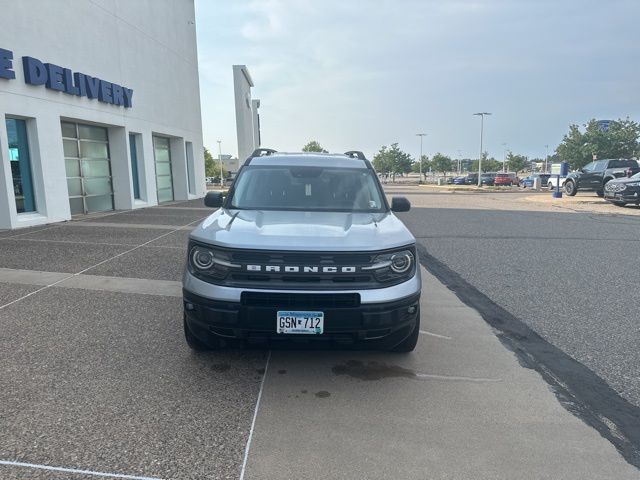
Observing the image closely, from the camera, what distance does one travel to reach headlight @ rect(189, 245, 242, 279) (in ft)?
10.8

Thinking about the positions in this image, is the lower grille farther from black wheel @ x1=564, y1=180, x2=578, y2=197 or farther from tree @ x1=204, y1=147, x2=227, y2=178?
tree @ x1=204, y1=147, x2=227, y2=178

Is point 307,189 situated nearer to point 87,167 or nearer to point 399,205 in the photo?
point 399,205

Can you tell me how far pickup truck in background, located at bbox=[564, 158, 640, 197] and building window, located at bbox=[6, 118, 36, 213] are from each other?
79.1ft

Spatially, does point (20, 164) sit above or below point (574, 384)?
above

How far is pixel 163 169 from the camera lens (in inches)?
869

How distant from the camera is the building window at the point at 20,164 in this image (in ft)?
37.7

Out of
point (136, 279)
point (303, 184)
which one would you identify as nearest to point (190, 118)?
point (136, 279)

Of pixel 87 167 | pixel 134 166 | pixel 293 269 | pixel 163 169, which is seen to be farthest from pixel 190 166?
pixel 293 269

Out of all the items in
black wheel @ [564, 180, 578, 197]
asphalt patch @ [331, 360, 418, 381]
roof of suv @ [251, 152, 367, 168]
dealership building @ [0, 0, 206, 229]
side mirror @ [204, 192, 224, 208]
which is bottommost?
asphalt patch @ [331, 360, 418, 381]

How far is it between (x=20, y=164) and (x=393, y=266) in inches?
476

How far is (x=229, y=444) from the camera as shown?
8.98 ft

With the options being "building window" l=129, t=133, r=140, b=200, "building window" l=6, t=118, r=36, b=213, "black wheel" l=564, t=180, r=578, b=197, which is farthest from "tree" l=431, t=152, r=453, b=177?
"building window" l=6, t=118, r=36, b=213

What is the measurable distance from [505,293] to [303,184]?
11.1 ft

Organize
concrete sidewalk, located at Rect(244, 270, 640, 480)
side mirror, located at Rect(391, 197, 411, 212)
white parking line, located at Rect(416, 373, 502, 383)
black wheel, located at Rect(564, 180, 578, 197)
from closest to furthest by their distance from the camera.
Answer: concrete sidewalk, located at Rect(244, 270, 640, 480) < white parking line, located at Rect(416, 373, 502, 383) < side mirror, located at Rect(391, 197, 411, 212) < black wheel, located at Rect(564, 180, 578, 197)
